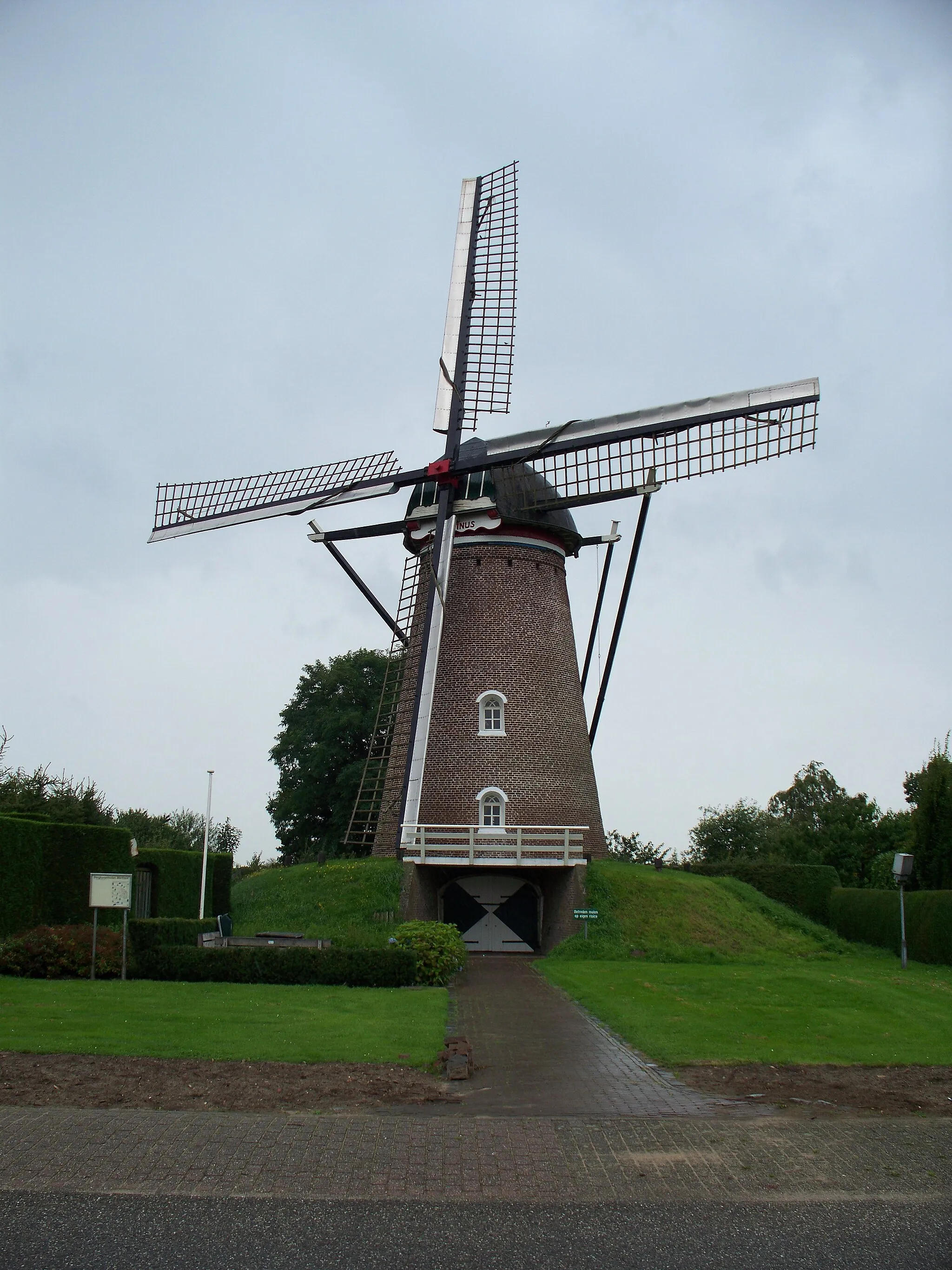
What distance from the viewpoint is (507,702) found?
25.5 metres

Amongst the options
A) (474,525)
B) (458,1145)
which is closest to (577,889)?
(474,525)

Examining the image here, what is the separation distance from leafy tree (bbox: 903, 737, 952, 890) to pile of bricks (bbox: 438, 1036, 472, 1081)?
20422 mm

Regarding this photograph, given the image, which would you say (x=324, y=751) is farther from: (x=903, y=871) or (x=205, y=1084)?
(x=205, y=1084)

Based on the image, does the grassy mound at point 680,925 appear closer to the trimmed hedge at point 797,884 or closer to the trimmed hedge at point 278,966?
the trimmed hedge at point 797,884

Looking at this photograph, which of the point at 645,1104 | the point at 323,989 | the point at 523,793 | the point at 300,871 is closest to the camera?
the point at 645,1104

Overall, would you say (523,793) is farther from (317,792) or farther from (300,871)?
(317,792)

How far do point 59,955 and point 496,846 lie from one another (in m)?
10.3

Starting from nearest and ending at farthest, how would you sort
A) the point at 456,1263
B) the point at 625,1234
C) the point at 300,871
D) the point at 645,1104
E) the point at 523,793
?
1. the point at 456,1263
2. the point at 625,1234
3. the point at 645,1104
4. the point at 523,793
5. the point at 300,871

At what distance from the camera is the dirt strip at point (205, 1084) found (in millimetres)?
8664

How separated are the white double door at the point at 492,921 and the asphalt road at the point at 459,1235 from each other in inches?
778

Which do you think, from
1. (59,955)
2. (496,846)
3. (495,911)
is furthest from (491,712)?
(59,955)

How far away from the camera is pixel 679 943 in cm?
2359

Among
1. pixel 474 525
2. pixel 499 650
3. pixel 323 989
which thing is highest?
pixel 474 525

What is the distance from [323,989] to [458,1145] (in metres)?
9.25
